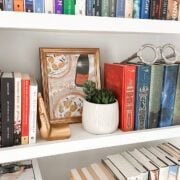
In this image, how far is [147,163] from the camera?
85 cm

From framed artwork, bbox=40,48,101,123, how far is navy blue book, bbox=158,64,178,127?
0.78 feet

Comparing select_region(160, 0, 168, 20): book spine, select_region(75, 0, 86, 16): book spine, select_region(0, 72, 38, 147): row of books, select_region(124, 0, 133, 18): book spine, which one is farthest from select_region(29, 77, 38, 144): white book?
select_region(160, 0, 168, 20): book spine

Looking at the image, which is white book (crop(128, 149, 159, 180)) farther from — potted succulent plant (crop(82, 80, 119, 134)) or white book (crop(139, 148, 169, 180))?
potted succulent plant (crop(82, 80, 119, 134))

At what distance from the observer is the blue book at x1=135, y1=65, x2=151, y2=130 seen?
2.49ft

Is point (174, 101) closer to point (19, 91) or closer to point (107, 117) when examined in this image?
point (107, 117)

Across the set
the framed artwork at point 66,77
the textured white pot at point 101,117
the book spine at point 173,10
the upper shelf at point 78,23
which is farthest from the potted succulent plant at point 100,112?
the book spine at point 173,10

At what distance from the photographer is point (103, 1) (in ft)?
2.31

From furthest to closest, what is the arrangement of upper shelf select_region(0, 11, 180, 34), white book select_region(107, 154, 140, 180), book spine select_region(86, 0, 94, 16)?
white book select_region(107, 154, 140, 180), book spine select_region(86, 0, 94, 16), upper shelf select_region(0, 11, 180, 34)

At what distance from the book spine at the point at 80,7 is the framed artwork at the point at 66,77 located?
0.19m

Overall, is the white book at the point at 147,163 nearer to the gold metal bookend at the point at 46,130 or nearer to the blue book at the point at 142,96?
the blue book at the point at 142,96

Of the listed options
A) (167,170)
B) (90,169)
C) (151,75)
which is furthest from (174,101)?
(90,169)

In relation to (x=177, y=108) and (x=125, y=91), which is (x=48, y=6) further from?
(x=177, y=108)

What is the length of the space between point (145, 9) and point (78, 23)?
9.4 inches

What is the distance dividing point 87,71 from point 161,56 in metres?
0.27
